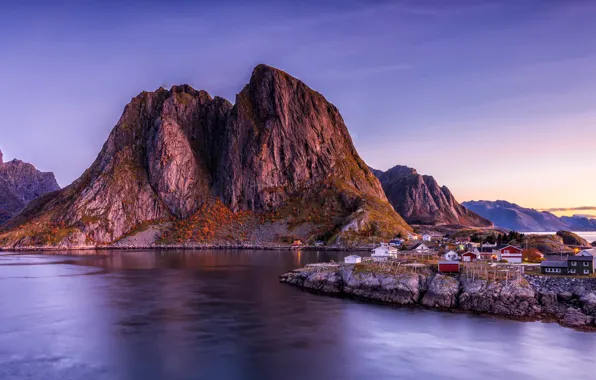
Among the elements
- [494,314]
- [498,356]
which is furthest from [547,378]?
[494,314]

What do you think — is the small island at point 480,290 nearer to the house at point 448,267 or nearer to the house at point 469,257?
the house at point 448,267

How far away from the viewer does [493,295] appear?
61688 millimetres

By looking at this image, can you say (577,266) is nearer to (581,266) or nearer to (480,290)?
(581,266)

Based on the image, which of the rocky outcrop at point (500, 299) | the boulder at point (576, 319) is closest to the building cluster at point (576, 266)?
the rocky outcrop at point (500, 299)

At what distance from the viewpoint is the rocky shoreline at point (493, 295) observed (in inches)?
2256

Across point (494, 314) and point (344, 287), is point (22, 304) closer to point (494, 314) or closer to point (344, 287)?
point (344, 287)

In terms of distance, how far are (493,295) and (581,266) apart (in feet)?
51.9

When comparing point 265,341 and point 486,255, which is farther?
point 486,255

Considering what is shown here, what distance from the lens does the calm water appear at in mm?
42531

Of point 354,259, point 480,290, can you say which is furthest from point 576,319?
point 354,259

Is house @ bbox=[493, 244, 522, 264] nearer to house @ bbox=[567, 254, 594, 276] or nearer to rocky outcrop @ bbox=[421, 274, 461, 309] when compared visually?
house @ bbox=[567, 254, 594, 276]

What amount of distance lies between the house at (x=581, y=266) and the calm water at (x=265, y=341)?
1681 centimetres

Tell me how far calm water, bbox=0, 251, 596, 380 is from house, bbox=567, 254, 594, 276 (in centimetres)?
1681

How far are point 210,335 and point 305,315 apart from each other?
14925 mm
